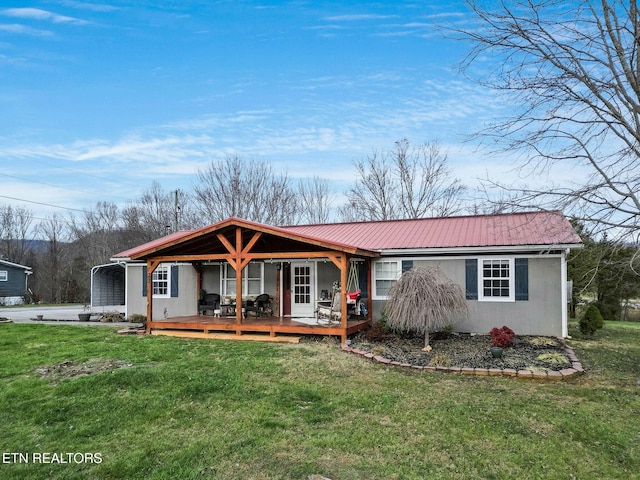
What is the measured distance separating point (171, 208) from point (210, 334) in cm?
2324

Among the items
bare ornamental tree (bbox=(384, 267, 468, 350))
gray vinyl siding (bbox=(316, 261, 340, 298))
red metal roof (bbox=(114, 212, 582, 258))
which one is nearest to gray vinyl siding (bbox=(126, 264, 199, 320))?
red metal roof (bbox=(114, 212, 582, 258))

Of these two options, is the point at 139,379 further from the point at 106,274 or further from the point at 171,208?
the point at 171,208

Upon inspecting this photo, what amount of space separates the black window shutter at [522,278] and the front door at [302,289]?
589 centimetres

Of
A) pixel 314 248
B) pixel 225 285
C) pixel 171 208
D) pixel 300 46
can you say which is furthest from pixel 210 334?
pixel 171 208

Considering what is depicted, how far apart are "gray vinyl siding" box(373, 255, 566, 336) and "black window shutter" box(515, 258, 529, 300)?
79mm

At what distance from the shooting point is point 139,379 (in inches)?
258

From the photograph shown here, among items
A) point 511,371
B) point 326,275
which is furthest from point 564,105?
point 326,275

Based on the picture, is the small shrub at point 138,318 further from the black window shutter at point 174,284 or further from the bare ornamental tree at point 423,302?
the bare ornamental tree at point 423,302

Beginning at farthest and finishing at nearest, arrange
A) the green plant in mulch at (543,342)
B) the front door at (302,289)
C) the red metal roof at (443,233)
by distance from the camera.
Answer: the front door at (302,289) < the red metal roof at (443,233) < the green plant in mulch at (543,342)

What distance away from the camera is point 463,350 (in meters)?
9.01

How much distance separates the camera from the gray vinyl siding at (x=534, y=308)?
10.6m

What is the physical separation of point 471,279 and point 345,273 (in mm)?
3754

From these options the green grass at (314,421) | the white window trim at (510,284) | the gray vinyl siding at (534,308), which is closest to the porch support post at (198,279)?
the green grass at (314,421)

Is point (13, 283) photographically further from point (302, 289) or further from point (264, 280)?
point (302, 289)
